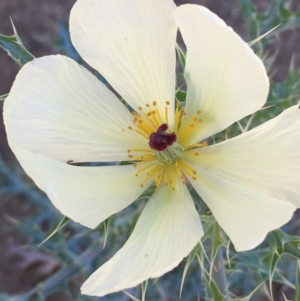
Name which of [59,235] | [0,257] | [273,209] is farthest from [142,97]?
[0,257]

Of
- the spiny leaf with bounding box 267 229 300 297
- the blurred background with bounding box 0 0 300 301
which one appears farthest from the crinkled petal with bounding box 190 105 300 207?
the blurred background with bounding box 0 0 300 301

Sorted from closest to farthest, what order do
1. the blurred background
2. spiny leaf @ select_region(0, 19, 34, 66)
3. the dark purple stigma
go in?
the dark purple stigma, spiny leaf @ select_region(0, 19, 34, 66), the blurred background

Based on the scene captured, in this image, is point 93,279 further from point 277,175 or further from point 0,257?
point 0,257

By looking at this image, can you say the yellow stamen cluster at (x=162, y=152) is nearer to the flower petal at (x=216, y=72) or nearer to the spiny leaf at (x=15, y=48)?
the flower petal at (x=216, y=72)

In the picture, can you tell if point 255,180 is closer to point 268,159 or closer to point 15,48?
point 268,159

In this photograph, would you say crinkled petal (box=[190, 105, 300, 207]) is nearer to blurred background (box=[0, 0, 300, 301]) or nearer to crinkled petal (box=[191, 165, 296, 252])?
crinkled petal (box=[191, 165, 296, 252])

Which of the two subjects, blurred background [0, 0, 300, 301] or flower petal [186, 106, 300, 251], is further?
blurred background [0, 0, 300, 301]
